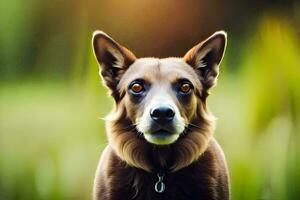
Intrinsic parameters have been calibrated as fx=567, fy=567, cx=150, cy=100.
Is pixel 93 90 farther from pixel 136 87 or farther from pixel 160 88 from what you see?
pixel 160 88

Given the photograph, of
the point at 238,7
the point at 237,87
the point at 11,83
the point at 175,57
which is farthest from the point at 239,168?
the point at 11,83

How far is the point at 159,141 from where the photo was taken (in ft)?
11.3

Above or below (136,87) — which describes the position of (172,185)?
below

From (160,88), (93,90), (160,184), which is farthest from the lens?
(93,90)

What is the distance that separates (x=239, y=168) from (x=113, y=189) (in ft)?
2.87

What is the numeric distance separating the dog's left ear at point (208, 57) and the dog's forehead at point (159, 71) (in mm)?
63

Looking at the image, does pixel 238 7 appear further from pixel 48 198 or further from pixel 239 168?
pixel 48 198

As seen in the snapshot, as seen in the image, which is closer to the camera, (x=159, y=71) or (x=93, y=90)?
(x=159, y=71)

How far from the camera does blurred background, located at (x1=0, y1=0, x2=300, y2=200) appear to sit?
388 cm

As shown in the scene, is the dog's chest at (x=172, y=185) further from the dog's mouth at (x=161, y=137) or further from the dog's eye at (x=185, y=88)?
the dog's eye at (x=185, y=88)

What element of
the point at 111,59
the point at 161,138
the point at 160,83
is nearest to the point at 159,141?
the point at 161,138

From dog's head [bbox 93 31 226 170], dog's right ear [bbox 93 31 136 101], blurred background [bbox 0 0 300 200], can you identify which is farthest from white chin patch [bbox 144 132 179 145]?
blurred background [bbox 0 0 300 200]

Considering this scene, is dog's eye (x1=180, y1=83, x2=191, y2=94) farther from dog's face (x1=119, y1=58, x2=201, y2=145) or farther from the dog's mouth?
the dog's mouth

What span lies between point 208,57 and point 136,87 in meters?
0.54
